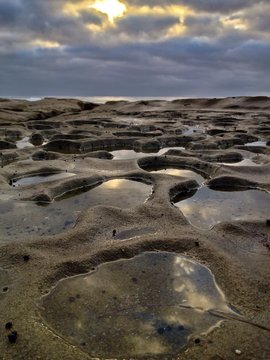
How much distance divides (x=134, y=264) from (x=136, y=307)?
105cm

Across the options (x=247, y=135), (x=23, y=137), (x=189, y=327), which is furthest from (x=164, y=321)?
(x=23, y=137)

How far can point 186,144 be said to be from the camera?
17.4m

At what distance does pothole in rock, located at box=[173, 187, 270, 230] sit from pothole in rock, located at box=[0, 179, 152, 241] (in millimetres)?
1090

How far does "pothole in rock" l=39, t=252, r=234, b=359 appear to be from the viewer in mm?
4070

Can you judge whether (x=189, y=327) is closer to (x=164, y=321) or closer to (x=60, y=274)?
(x=164, y=321)

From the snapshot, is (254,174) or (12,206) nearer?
(12,206)

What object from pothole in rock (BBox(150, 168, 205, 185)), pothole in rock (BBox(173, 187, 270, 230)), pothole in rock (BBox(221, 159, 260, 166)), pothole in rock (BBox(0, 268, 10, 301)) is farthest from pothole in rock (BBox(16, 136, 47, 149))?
pothole in rock (BBox(0, 268, 10, 301))

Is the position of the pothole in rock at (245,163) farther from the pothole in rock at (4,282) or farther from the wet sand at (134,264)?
the pothole in rock at (4,282)

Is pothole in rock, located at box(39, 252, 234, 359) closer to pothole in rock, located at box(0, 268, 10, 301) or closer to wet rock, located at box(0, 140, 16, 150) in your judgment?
pothole in rock, located at box(0, 268, 10, 301)

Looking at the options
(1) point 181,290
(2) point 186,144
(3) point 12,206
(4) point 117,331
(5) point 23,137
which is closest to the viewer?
(4) point 117,331

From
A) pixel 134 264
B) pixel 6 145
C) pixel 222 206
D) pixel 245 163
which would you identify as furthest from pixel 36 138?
pixel 134 264

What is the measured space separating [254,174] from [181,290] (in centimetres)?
667

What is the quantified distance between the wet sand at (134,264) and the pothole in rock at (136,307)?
0.04 ft

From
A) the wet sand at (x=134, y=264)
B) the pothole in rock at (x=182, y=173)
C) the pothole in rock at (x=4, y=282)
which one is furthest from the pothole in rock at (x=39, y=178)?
the pothole in rock at (x=4, y=282)
